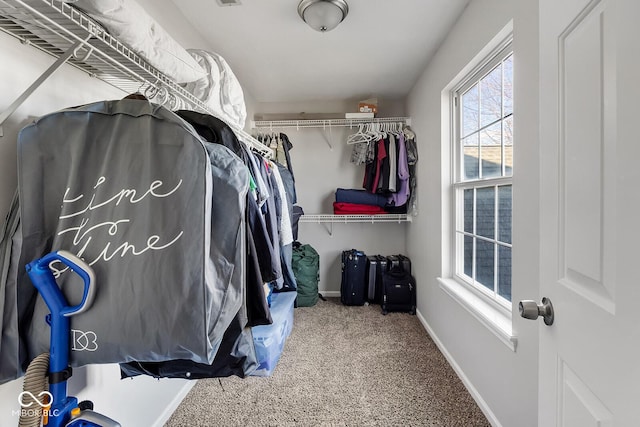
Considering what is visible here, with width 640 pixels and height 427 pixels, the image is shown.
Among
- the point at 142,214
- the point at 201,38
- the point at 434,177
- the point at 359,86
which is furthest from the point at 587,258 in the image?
the point at 359,86

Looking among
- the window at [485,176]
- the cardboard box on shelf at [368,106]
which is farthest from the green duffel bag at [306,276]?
the cardboard box on shelf at [368,106]

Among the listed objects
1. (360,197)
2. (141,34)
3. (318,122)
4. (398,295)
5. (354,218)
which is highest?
(318,122)

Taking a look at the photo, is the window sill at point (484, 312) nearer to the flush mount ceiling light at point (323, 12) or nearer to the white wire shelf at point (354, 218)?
the white wire shelf at point (354, 218)

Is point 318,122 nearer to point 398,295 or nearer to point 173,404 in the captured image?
point 398,295

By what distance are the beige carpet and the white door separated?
3.38ft

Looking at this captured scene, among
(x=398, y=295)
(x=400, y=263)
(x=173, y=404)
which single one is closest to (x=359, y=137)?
(x=400, y=263)

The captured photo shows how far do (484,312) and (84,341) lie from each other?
1743mm

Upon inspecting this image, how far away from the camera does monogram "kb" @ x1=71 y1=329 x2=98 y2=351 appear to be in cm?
61

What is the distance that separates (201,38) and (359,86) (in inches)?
61.7

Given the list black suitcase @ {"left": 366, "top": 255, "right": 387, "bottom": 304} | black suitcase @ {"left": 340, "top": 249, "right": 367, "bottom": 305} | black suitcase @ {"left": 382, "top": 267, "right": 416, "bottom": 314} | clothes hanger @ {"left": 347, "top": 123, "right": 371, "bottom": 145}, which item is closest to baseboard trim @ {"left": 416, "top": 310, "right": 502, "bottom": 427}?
black suitcase @ {"left": 382, "top": 267, "right": 416, "bottom": 314}

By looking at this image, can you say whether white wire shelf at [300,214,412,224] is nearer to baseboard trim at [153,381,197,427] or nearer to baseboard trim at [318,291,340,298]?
baseboard trim at [318,291,340,298]

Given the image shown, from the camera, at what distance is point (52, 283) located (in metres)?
0.61

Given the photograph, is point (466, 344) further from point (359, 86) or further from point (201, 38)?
point (201, 38)

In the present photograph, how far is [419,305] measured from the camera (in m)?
2.78
